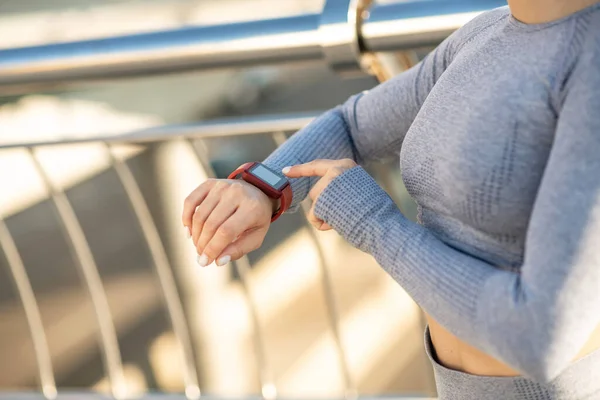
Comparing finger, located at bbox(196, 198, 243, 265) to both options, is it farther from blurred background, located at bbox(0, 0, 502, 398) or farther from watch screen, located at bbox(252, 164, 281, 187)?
blurred background, located at bbox(0, 0, 502, 398)

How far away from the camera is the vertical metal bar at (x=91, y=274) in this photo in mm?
2225

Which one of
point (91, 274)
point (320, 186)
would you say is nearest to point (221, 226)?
point (320, 186)


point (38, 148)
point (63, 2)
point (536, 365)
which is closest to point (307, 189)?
point (536, 365)

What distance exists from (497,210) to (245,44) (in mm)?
820

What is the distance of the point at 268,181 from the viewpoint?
1119mm

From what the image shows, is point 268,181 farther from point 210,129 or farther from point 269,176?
point 210,129

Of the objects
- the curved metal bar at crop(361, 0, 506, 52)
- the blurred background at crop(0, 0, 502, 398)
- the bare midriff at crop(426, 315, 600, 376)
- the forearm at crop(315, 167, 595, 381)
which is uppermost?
the curved metal bar at crop(361, 0, 506, 52)

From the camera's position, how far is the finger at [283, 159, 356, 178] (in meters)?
1.07

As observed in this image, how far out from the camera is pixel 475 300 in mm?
897

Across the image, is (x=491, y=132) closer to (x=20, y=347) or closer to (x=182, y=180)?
(x=20, y=347)

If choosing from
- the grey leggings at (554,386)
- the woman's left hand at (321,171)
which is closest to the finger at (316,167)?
the woman's left hand at (321,171)

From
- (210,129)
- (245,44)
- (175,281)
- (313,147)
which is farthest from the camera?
(175,281)

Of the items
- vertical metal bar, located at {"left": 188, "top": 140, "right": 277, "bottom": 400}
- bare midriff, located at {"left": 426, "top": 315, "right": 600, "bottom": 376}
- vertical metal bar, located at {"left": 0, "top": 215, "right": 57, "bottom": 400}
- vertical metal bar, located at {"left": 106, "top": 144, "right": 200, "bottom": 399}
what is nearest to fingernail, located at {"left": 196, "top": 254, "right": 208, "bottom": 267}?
bare midriff, located at {"left": 426, "top": 315, "right": 600, "bottom": 376}

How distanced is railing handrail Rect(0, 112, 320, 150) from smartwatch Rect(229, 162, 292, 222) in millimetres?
523
